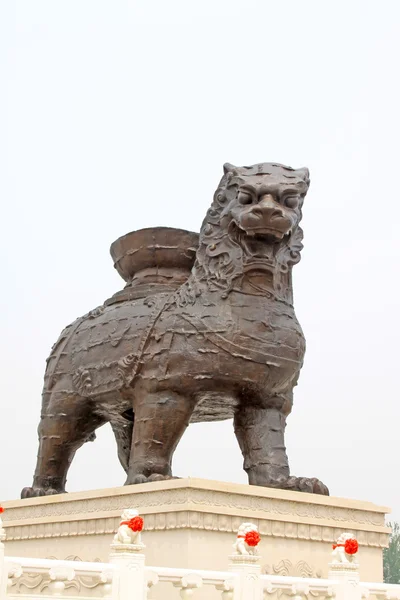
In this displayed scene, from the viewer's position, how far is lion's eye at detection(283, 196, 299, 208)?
726 centimetres

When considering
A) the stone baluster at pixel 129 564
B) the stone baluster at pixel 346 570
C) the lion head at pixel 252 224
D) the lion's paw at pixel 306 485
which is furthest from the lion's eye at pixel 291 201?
the stone baluster at pixel 129 564

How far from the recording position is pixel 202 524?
6.34 metres

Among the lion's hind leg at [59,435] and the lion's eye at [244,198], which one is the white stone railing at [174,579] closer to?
the lion's hind leg at [59,435]

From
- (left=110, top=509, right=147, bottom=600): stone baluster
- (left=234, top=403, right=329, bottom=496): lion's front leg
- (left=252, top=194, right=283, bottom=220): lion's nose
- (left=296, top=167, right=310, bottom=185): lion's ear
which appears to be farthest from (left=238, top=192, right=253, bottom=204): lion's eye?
(left=110, top=509, right=147, bottom=600): stone baluster

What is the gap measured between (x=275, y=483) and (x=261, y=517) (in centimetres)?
44

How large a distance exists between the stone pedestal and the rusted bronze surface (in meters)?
0.25

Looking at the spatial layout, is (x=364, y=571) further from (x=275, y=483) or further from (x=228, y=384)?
(x=228, y=384)

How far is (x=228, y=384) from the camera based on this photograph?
7074 millimetres

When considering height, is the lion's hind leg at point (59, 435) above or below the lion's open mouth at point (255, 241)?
below

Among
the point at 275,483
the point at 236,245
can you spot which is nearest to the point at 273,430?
the point at 275,483

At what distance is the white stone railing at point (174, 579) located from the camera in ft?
16.3

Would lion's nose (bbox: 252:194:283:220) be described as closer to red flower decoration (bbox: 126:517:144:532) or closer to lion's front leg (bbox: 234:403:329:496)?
lion's front leg (bbox: 234:403:329:496)

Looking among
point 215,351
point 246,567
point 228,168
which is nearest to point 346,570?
point 246,567

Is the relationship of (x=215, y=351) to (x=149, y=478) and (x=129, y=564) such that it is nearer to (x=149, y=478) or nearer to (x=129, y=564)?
(x=149, y=478)
